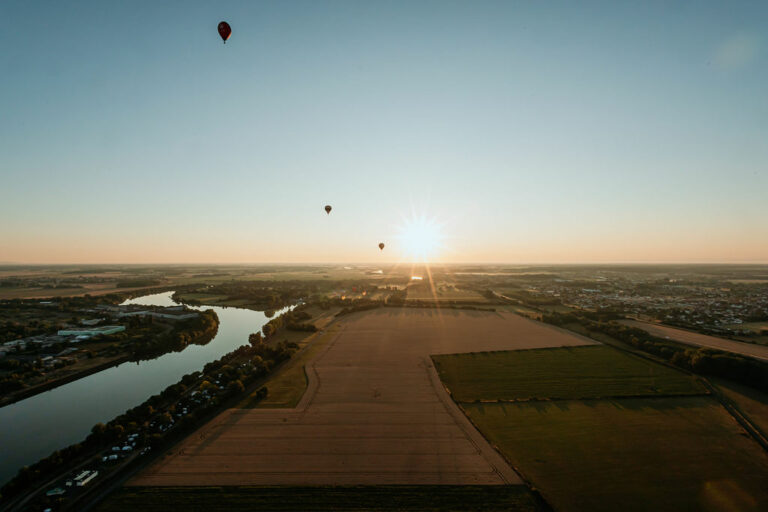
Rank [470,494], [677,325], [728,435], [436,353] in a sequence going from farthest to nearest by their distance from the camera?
[677,325]
[436,353]
[728,435]
[470,494]

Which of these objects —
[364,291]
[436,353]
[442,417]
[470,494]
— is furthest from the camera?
[364,291]

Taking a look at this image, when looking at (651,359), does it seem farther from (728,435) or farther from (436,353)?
(436,353)

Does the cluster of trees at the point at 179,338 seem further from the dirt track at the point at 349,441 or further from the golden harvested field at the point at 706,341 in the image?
the golden harvested field at the point at 706,341

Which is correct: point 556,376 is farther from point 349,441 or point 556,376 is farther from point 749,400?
point 349,441

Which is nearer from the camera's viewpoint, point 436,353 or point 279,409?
point 279,409

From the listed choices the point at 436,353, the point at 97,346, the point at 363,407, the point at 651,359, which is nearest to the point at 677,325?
the point at 651,359

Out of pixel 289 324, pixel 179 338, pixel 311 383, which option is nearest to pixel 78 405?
pixel 179 338

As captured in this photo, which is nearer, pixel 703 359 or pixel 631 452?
pixel 631 452
